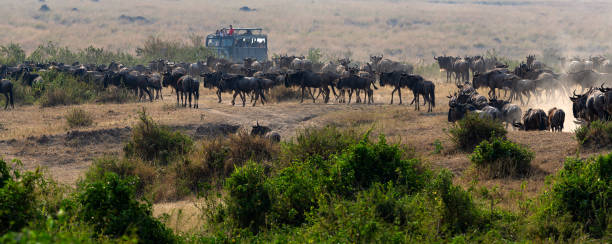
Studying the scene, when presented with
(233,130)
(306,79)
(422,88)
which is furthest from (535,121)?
(306,79)

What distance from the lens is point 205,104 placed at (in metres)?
25.0

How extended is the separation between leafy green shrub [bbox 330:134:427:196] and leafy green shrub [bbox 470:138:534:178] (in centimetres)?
236

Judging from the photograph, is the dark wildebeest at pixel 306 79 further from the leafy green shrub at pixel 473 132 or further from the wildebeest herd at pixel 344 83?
the leafy green shrub at pixel 473 132

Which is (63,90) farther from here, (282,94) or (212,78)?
(282,94)

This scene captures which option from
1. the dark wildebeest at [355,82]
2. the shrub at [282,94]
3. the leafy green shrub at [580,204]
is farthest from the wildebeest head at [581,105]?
the shrub at [282,94]

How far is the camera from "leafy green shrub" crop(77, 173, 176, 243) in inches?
272

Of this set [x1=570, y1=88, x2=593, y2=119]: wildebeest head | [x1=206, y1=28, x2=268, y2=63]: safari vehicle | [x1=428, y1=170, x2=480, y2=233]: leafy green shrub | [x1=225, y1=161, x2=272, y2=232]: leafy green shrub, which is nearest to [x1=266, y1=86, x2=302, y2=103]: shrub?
[x1=570, y1=88, x2=593, y2=119]: wildebeest head

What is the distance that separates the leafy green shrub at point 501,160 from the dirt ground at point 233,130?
0.85ft

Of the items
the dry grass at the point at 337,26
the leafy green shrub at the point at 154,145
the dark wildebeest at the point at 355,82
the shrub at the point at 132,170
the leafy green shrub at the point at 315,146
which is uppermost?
the dry grass at the point at 337,26

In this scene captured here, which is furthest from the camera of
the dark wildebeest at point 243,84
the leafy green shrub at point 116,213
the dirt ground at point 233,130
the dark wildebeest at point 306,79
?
the dark wildebeest at point 306,79

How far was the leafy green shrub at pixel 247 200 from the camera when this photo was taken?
331 inches

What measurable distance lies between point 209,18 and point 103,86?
205 feet

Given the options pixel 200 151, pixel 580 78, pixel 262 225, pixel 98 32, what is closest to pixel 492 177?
pixel 262 225

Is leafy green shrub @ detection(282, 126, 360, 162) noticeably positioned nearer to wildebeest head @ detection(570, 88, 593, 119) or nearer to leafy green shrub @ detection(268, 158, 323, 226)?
leafy green shrub @ detection(268, 158, 323, 226)
